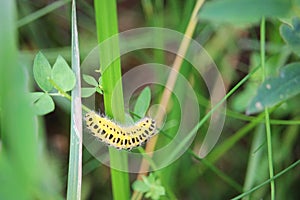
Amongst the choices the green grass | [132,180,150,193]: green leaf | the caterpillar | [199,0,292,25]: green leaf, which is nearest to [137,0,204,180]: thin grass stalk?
the green grass

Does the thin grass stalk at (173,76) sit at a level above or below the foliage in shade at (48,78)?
above

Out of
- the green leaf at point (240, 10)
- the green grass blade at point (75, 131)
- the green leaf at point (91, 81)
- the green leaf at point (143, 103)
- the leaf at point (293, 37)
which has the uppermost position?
the leaf at point (293, 37)

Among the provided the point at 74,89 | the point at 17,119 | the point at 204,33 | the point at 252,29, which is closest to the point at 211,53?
the point at 204,33

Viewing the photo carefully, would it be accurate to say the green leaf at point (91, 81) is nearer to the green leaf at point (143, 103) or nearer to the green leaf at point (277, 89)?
the green leaf at point (143, 103)

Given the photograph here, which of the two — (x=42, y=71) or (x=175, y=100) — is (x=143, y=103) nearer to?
(x=42, y=71)

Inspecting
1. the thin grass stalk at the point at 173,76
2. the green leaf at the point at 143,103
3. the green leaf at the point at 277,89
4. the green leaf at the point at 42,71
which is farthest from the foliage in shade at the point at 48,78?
the thin grass stalk at the point at 173,76

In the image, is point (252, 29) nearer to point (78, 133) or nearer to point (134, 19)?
point (134, 19)

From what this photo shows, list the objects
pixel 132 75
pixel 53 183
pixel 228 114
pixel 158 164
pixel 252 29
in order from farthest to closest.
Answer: pixel 252 29, pixel 132 75, pixel 228 114, pixel 53 183, pixel 158 164

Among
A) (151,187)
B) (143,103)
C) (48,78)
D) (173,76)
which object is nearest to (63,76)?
(48,78)
